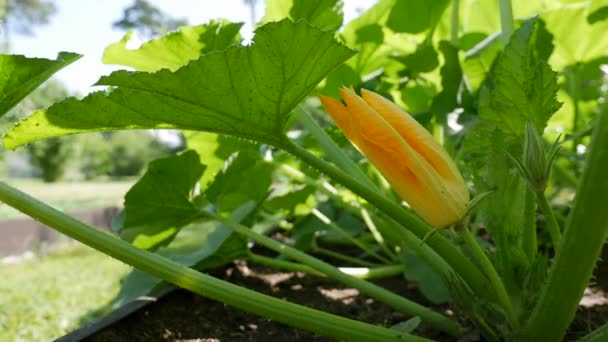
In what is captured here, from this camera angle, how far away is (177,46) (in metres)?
0.85

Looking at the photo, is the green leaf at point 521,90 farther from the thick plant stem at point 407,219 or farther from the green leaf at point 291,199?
the green leaf at point 291,199

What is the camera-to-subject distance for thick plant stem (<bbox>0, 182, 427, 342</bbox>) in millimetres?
577

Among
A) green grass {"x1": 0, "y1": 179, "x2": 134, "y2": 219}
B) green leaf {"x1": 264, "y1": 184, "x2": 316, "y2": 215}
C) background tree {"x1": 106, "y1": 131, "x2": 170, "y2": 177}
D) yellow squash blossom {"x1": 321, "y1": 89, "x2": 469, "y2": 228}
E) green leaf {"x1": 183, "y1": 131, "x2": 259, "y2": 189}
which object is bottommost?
background tree {"x1": 106, "y1": 131, "x2": 170, "y2": 177}

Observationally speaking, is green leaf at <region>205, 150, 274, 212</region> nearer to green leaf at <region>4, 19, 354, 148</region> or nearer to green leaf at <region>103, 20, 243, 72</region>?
green leaf at <region>103, 20, 243, 72</region>

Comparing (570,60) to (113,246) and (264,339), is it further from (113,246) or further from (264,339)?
(113,246)

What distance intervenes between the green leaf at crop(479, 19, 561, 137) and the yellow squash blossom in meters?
0.15

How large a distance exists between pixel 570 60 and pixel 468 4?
31 centimetres

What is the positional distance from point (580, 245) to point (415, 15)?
2.40 feet

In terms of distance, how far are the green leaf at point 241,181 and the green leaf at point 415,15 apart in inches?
14.6

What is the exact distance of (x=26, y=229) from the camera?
5152 millimetres

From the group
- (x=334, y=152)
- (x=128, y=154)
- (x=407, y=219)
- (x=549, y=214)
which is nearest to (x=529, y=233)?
(x=549, y=214)

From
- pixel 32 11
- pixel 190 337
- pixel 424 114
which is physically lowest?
pixel 190 337

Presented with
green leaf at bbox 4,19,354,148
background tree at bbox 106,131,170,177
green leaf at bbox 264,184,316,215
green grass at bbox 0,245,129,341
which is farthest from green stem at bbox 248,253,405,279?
background tree at bbox 106,131,170,177

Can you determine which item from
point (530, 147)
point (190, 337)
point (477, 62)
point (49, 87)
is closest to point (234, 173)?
point (190, 337)
